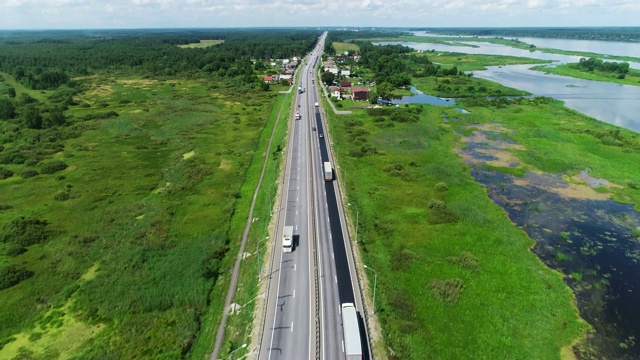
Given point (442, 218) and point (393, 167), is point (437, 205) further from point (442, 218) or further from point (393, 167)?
point (393, 167)

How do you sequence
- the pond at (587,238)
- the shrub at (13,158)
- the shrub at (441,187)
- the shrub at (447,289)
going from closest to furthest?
the pond at (587,238) < the shrub at (447,289) < the shrub at (441,187) < the shrub at (13,158)

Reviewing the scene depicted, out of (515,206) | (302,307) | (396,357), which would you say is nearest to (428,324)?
(396,357)

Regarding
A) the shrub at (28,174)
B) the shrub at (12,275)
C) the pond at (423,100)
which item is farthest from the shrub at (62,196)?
the pond at (423,100)

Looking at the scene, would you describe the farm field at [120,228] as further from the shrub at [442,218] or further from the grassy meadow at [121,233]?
the shrub at [442,218]

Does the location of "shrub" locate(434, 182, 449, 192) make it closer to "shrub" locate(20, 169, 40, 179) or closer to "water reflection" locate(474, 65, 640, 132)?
"shrub" locate(20, 169, 40, 179)

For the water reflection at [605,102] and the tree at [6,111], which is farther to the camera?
the water reflection at [605,102]

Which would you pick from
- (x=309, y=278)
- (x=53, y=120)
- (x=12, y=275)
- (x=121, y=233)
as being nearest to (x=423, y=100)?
(x=309, y=278)
